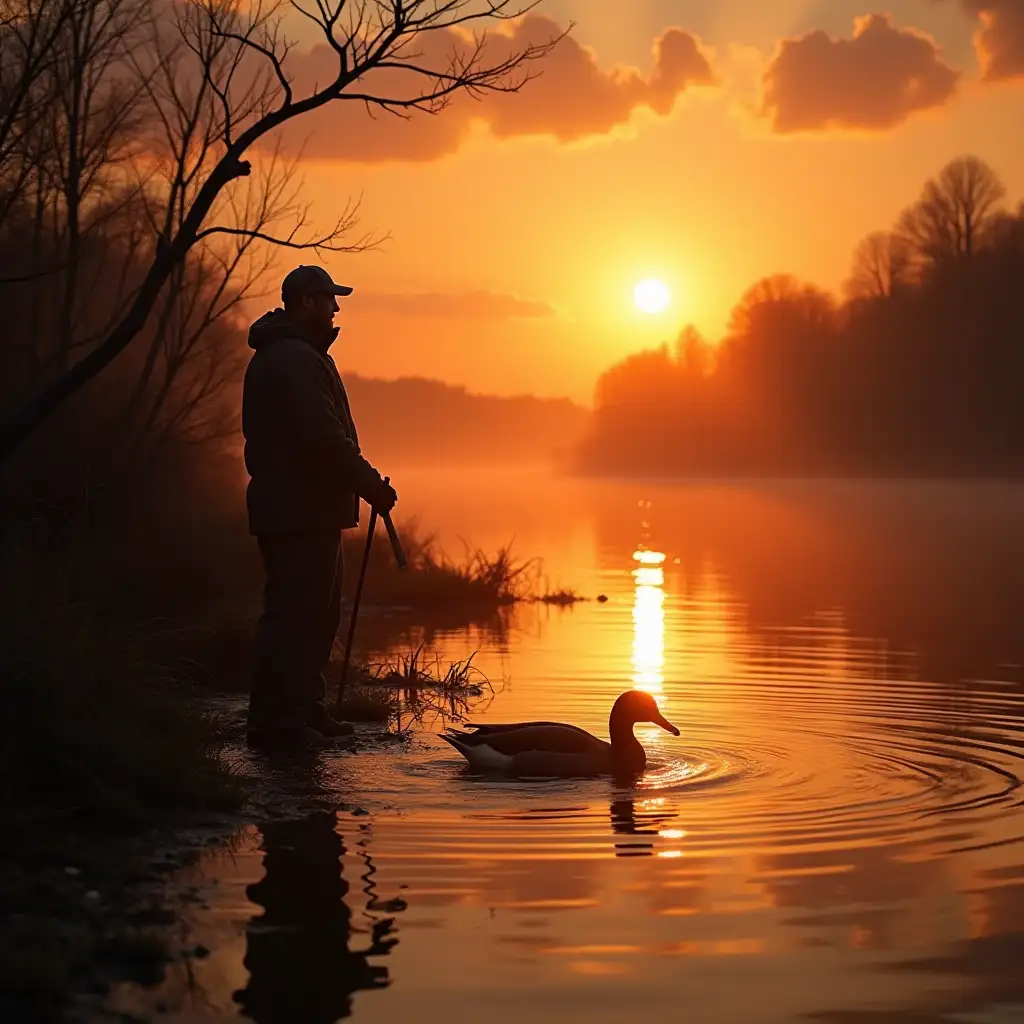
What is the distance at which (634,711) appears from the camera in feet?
31.7

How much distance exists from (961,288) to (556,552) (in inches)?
1750

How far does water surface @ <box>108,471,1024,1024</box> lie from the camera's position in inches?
209

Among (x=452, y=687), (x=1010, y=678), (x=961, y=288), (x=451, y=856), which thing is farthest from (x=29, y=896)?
(x=961, y=288)

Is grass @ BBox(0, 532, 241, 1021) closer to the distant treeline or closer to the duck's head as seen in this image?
the duck's head

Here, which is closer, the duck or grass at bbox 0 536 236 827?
grass at bbox 0 536 236 827

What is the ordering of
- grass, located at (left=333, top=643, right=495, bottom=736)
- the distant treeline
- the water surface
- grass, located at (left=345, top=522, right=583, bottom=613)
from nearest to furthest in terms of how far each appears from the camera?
the water surface, grass, located at (left=333, top=643, right=495, bottom=736), grass, located at (left=345, top=522, right=583, bottom=613), the distant treeline

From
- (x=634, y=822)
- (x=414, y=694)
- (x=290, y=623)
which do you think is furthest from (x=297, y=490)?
(x=414, y=694)

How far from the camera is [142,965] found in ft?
17.7

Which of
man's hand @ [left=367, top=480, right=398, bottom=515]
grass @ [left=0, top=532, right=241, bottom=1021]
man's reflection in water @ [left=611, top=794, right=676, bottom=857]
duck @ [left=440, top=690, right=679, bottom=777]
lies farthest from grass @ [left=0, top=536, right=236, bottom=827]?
man's reflection in water @ [left=611, top=794, right=676, bottom=857]

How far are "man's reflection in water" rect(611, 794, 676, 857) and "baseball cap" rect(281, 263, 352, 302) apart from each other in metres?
3.62

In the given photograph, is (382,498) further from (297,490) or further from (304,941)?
(304,941)

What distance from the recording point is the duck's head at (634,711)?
948 centimetres

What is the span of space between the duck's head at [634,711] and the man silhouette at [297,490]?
1.80 metres

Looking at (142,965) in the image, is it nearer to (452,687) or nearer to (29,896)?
(29,896)
